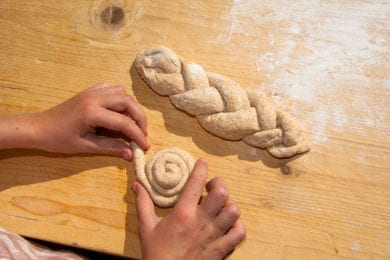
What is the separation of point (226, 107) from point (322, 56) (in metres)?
0.40

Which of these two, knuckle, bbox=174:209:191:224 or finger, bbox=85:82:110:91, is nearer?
knuckle, bbox=174:209:191:224

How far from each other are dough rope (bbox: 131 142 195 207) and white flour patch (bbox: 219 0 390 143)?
1.27ft

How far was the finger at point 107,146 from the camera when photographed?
1185mm

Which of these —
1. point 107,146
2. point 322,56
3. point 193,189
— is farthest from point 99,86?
point 322,56

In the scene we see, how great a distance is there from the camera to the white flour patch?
123 cm

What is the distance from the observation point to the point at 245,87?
127 centimetres

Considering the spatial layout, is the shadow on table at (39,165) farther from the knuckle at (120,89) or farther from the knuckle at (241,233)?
the knuckle at (241,233)

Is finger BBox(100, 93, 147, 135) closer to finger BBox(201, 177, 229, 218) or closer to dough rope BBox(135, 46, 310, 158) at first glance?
dough rope BBox(135, 46, 310, 158)

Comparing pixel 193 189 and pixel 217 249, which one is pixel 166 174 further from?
pixel 217 249

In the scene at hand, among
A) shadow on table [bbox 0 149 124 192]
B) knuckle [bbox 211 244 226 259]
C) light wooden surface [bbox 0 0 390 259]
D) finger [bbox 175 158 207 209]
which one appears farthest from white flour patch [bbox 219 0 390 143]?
shadow on table [bbox 0 149 124 192]

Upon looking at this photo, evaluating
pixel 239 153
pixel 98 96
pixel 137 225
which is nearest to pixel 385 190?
pixel 239 153

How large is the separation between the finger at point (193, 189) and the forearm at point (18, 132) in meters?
0.50

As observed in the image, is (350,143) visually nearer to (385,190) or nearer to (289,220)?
(385,190)

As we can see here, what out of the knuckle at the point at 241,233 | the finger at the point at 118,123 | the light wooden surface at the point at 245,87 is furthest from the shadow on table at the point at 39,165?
the knuckle at the point at 241,233
